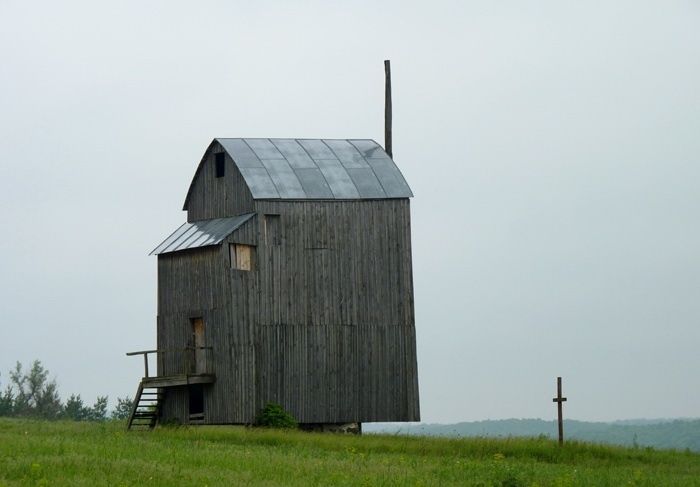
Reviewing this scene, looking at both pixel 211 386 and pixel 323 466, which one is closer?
pixel 323 466

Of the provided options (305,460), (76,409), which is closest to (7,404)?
(76,409)

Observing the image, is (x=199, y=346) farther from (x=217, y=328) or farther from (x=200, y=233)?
(x=200, y=233)

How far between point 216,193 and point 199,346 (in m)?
5.51

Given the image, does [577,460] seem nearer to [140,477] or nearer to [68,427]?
[140,477]

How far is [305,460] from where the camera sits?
105 ft

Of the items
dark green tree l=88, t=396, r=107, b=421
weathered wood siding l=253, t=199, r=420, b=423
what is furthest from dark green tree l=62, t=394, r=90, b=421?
weathered wood siding l=253, t=199, r=420, b=423

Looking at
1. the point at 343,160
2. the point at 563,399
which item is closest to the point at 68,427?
the point at 343,160

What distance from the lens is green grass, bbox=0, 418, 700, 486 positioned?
27.4 metres

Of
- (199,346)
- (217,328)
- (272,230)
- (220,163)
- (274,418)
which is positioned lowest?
(274,418)

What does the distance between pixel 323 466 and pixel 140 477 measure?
5.20 metres

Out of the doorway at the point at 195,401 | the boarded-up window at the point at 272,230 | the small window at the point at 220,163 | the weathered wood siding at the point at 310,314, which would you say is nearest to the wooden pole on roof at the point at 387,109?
the weathered wood siding at the point at 310,314

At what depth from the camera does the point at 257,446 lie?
37094mm

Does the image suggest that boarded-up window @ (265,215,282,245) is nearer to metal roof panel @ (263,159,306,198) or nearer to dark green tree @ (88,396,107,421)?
metal roof panel @ (263,159,306,198)

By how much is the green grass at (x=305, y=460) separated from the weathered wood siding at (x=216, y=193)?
7938 millimetres
